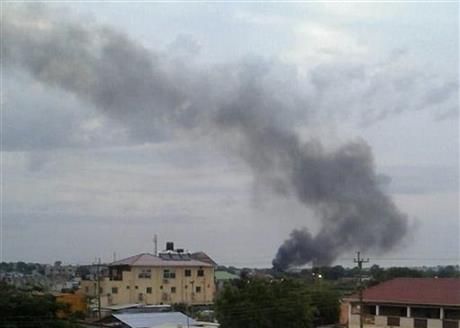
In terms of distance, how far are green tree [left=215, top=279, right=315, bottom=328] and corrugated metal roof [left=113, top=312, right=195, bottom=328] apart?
166 centimetres

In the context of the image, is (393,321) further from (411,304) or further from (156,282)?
(156,282)

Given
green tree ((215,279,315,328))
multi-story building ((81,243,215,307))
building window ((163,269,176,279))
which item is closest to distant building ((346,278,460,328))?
green tree ((215,279,315,328))

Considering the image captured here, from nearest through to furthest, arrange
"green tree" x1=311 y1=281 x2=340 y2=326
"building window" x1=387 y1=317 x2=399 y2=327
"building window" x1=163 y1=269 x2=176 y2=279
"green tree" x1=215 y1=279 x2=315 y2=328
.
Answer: "building window" x1=387 y1=317 x2=399 y2=327 → "green tree" x1=215 y1=279 x2=315 y2=328 → "green tree" x1=311 y1=281 x2=340 y2=326 → "building window" x1=163 y1=269 x2=176 y2=279

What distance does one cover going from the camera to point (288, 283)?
2586 cm

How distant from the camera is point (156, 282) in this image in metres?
42.6

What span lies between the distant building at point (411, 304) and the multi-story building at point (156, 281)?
1901cm

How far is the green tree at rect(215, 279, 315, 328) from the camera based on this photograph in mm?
23688

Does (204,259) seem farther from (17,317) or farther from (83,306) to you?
(17,317)

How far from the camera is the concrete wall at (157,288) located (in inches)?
1652

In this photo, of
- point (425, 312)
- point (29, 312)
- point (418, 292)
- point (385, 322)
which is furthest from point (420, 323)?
point (29, 312)

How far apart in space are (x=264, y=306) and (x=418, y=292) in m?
4.83

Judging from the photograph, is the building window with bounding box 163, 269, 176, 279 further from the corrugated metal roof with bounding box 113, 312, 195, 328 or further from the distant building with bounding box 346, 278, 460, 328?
the distant building with bounding box 346, 278, 460, 328

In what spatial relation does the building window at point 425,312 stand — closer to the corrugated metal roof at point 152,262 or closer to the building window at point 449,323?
the building window at point 449,323

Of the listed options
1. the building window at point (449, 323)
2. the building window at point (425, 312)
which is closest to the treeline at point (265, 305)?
the building window at point (425, 312)
